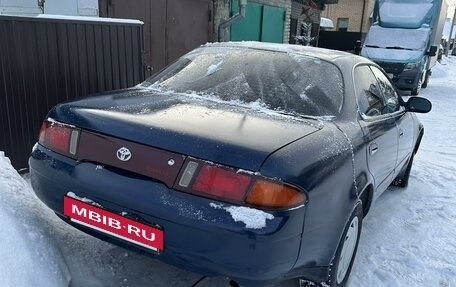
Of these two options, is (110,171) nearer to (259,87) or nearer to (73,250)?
(73,250)

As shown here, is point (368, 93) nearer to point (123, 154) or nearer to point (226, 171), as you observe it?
point (226, 171)

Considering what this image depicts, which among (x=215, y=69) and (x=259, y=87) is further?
(x=215, y=69)

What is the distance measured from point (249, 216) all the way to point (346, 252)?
1005 millimetres

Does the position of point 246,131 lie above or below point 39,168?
above

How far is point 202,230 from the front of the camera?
71.5 inches

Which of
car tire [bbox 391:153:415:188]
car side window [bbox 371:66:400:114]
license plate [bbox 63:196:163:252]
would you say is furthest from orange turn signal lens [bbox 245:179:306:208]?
car tire [bbox 391:153:415:188]

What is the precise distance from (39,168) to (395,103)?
280 cm

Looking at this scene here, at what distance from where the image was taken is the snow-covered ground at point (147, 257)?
2121 mm

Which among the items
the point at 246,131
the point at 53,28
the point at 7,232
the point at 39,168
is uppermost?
the point at 53,28

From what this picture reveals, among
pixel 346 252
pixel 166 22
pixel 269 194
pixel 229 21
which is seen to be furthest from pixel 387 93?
pixel 229 21

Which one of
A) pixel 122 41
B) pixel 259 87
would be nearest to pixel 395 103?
pixel 259 87

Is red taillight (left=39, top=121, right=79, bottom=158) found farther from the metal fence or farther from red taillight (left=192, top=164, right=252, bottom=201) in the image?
the metal fence

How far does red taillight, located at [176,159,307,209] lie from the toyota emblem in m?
0.30

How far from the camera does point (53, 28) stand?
378 cm
